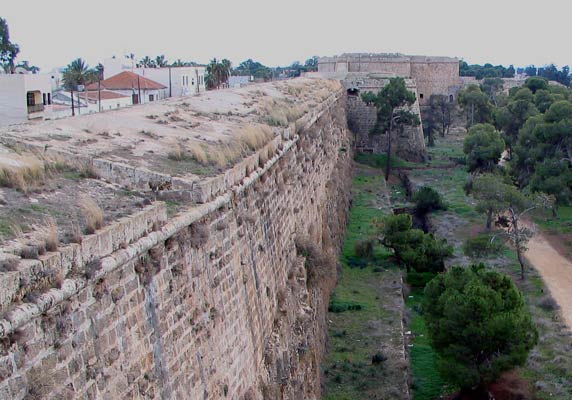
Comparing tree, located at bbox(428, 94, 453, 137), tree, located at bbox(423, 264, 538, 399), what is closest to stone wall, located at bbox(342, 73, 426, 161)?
tree, located at bbox(428, 94, 453, 137)

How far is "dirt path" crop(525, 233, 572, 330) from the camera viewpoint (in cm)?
1719

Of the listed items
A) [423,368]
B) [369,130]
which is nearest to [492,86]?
[369,130]

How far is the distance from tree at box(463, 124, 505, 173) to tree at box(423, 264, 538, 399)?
53.7 feet

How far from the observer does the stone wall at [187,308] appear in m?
4.16

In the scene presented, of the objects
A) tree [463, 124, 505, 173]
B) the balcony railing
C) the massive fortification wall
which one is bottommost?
tree [463, 124, 505, 173]

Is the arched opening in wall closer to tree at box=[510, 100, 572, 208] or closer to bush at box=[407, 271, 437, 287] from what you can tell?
tree at box=[510, 100, 572, 208]

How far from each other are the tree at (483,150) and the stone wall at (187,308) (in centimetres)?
1684

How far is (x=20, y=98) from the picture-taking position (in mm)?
22219

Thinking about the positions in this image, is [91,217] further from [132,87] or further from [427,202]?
[132,87]

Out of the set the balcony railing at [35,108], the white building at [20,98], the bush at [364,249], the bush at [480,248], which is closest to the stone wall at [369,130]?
the bush at [480,248]

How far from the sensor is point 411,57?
4650 cm

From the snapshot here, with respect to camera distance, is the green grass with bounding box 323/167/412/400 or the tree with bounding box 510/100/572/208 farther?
the tree with bounding box 510/100/572/208

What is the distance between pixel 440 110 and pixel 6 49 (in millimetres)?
25200

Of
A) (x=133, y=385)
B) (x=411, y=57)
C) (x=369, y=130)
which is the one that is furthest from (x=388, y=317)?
(x=411, y=57)
